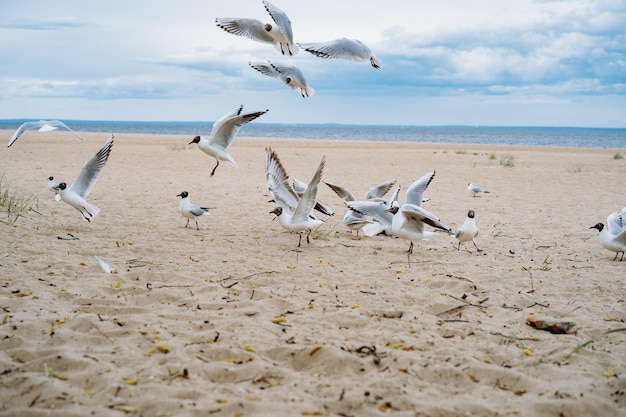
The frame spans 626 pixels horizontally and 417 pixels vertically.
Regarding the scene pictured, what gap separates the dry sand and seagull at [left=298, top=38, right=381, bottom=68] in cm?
236

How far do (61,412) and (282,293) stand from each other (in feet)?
7.62

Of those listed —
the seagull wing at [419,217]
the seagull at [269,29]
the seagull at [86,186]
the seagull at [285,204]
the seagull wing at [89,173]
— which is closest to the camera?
the seagull wing at [419,217]

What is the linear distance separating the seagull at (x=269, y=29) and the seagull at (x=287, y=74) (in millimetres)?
323

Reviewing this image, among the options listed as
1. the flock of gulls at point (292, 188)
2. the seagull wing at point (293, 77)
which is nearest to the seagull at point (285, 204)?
the flock of gulls at point (292, 188)

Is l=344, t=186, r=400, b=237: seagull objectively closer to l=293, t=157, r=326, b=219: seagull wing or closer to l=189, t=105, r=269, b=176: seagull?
l=293, t=157, r=326, b=219: seagull wing

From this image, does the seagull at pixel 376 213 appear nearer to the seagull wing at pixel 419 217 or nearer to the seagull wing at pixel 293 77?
the seagull wing at pixel 419 217

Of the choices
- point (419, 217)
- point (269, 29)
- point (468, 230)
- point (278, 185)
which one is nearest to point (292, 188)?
point (278, 185)

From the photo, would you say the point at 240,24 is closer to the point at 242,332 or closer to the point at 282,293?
the point at 282,293

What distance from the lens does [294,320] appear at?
417 centimetres

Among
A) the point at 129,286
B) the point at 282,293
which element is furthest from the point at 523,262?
the point at 129,286

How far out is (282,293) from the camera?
16.0ft

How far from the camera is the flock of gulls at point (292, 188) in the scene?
6.50 meters

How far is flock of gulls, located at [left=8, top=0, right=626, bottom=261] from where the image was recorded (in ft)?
21.3

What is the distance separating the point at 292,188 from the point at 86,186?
2753 mm
